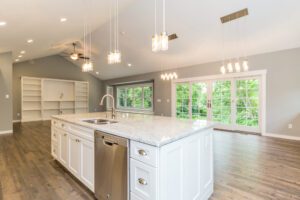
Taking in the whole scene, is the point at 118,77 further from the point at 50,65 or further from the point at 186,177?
the point at 186,177

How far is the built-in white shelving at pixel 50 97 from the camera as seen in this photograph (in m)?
8.81

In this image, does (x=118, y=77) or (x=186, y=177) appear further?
(x=118, y=77)

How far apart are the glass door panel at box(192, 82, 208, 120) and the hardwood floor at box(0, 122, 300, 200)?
261 cm

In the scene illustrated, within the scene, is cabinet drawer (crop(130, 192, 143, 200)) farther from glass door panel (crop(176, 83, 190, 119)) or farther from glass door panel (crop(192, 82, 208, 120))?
glass door panel (crop(176, 83, 190, 119))

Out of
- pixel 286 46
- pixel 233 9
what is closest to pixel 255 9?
pixel 233 9

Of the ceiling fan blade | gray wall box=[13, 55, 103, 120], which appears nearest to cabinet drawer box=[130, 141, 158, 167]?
the ceiling fan blade

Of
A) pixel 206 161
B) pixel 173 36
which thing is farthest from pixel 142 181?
pixel 173 36

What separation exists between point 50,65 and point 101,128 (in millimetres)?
9490

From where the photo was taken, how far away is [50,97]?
9477mm

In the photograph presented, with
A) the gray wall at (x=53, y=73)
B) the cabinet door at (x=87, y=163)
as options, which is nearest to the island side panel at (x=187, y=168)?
the cabinet door at (x=87, y=163)

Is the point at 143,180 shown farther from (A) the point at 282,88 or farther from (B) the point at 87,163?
(A) the point at 282,88

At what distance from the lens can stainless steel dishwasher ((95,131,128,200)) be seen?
5.16 feet

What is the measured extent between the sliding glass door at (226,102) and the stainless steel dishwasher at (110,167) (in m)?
5.39

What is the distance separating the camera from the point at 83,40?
6992 mm
